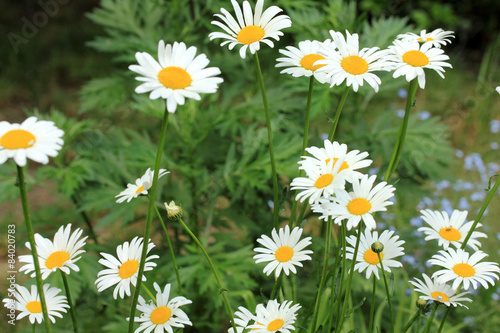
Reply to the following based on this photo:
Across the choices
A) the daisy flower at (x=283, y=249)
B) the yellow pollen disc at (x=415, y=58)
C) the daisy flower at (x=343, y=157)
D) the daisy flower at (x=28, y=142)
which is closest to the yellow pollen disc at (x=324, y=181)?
the daisy flower at (x=343, y=157)

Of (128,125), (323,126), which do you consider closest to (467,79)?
(323,126)

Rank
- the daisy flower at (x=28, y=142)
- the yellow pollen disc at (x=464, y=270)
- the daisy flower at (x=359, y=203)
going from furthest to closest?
the yellow pollen disc at (x=464, y=270) < the daisy flower at (x=359, y=203) < the daisy flower at (x=28, y=142)

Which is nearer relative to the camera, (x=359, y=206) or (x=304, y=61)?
(x=359, y=206)

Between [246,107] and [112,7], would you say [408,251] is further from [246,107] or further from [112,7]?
[112,7]

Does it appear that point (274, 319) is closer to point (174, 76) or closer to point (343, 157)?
point (343, 157)

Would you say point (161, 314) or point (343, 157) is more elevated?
point (343, 157)

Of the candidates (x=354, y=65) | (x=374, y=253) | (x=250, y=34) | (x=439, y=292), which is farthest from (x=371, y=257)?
(x=250, y=34)

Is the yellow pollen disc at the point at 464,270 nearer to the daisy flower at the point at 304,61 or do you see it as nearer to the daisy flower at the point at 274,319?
the daisy flower at the point at 274,319
